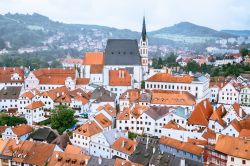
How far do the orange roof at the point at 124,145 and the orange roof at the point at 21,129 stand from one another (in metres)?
16.2

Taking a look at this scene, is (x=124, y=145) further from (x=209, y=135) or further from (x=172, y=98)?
(x=172, y=98)

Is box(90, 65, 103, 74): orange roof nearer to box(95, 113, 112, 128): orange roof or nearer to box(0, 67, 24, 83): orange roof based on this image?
box(0, 67, 24, 83): orange roof

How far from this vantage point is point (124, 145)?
4916 cm

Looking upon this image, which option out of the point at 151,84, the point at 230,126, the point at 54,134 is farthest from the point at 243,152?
the point at 151,84

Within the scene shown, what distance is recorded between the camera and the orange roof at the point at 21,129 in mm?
57069

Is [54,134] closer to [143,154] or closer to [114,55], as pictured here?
[143,154]

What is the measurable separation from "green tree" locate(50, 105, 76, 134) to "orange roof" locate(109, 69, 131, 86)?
636 inches

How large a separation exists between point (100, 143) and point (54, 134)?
9.43 metres

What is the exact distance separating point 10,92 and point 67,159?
100 feet

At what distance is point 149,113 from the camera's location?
5766 centimetres

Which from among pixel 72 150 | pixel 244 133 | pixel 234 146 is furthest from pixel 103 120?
pixel 234 146

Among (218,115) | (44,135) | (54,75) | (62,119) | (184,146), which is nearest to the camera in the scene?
(184,146)

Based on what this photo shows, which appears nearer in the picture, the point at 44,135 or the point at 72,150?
the point at 72,150

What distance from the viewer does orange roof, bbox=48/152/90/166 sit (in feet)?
148
